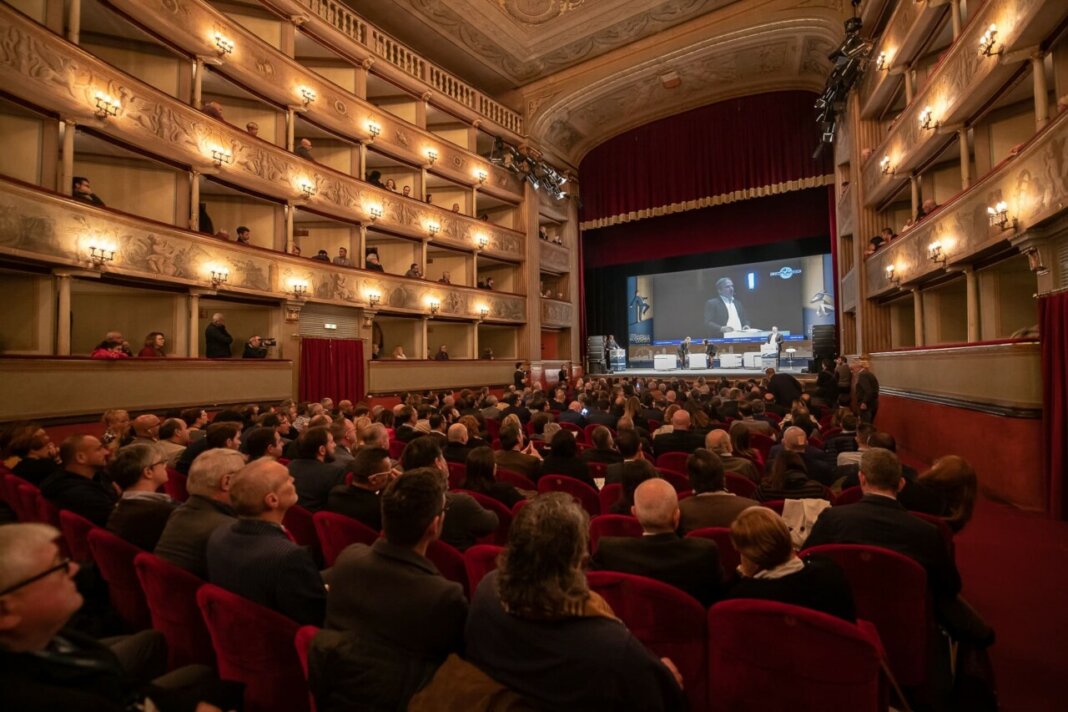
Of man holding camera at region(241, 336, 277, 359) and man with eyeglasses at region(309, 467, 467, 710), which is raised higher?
man holding camera at region(241, 336, 277, 359)

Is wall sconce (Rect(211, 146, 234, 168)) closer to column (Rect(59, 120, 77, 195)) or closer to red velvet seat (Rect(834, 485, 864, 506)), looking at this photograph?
column (Rect(59, 120, 77, 195))

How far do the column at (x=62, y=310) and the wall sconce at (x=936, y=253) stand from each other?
40.4 feet

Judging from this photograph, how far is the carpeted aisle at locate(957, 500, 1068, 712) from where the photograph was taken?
7.54 ft

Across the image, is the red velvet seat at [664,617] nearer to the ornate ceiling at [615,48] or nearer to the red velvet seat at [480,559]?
the red velvet seat at [480,559]

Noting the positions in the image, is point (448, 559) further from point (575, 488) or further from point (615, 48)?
point (615, 48)

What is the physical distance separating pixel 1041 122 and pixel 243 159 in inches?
473

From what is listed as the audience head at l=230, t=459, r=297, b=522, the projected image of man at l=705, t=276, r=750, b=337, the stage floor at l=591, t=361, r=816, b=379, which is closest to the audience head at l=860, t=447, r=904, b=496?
the audience head at l=230, t=459, r=297, b=522

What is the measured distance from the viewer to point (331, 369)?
11.6 m

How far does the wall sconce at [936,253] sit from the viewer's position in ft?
24.5

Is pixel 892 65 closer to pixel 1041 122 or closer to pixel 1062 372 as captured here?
pixel 1041 122

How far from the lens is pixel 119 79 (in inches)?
321

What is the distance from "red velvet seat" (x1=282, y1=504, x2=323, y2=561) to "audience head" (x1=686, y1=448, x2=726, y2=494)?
86.8 inches

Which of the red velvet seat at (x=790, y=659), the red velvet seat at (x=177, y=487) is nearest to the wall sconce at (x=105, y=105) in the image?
the red velvet seat at (x=177, y=487)

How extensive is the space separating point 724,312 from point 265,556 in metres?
17.5
